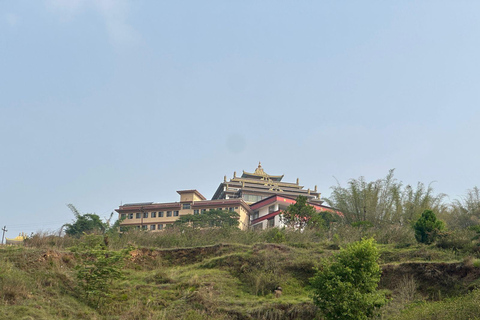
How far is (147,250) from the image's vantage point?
27.5 m

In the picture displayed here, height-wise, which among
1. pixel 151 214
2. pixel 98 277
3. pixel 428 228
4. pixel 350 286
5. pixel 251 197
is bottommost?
pixel 350 286

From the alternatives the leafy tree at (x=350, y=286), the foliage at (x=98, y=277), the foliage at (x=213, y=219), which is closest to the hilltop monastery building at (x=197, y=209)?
the foliage at (x=213, y=219)

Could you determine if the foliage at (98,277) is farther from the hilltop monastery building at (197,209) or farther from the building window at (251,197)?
the building window at (251,197)

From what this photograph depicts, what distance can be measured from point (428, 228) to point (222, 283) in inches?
398

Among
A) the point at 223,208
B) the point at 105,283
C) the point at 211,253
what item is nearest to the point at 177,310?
the point at 105,283

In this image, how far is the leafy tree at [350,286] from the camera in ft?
58.4

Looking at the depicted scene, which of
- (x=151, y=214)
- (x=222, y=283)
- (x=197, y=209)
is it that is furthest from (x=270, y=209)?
(x=222, y=283)

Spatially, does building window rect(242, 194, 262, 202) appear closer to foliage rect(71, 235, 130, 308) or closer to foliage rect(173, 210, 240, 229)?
foliage rect(173, 210, 240, 229)

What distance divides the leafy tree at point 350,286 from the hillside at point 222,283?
805 mm

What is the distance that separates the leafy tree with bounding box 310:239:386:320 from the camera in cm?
1781

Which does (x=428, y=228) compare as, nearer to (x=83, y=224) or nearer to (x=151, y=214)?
(x=83, y=224)

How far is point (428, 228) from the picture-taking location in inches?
1000

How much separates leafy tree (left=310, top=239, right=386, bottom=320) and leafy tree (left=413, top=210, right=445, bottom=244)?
7.50 meters

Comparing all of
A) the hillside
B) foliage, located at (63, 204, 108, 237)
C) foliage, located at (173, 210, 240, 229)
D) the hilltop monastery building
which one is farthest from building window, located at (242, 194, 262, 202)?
the hillside
